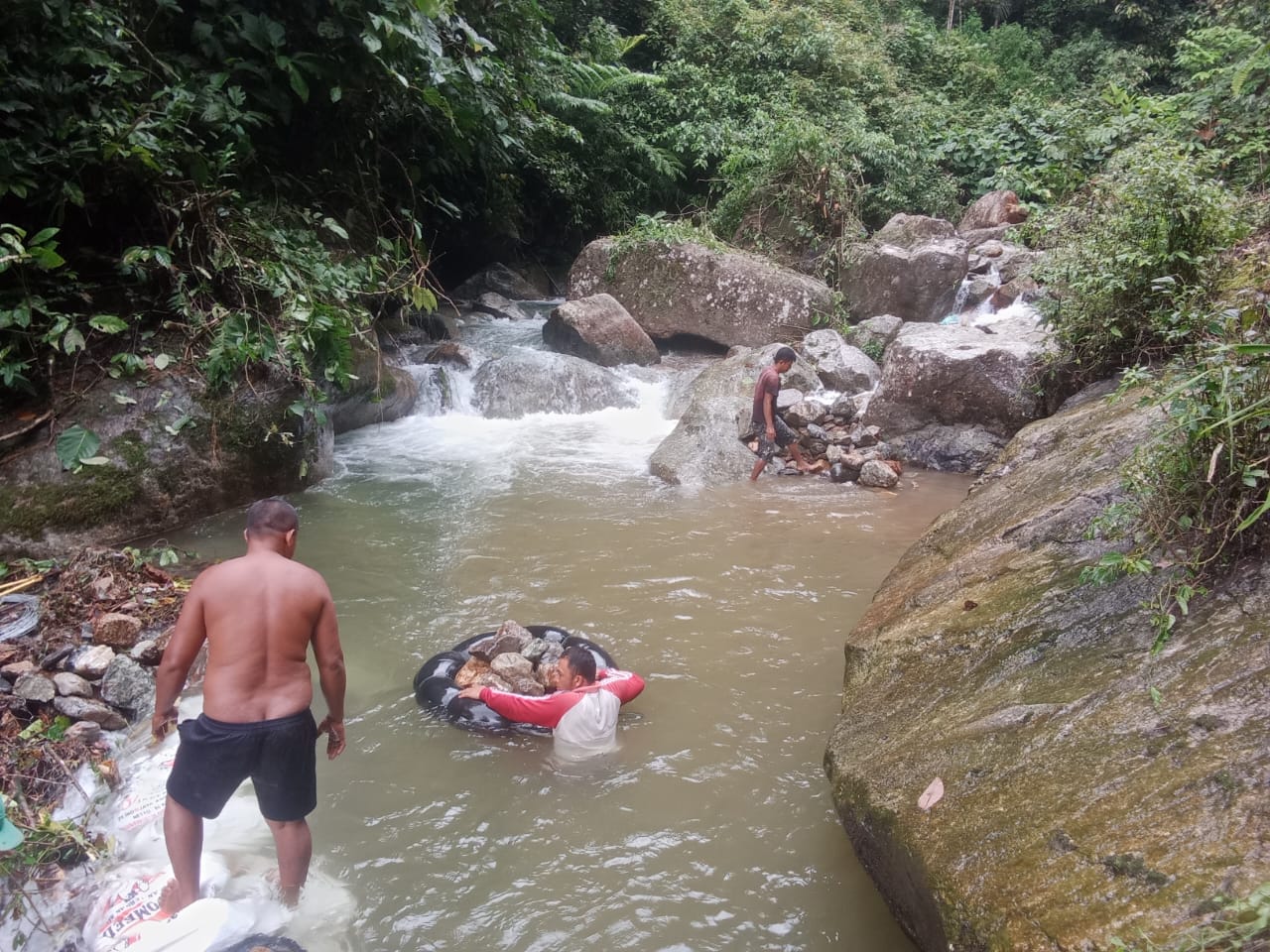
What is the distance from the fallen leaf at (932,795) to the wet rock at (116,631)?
415 centimetres

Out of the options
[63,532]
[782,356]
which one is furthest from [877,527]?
[63,532]

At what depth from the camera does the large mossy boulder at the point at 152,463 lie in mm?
5402

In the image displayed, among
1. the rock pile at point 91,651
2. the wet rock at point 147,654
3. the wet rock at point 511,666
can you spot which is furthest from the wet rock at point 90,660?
the wet rock at point 511,666

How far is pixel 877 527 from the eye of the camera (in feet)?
22.0

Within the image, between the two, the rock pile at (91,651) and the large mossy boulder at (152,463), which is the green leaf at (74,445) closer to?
the large mossy boulder at (152,463)

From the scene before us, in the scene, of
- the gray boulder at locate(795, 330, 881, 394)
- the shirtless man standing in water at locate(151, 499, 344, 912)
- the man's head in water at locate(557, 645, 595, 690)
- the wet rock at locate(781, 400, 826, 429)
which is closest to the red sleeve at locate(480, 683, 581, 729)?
the man's head in water at locate(557, 645, 595, 690)

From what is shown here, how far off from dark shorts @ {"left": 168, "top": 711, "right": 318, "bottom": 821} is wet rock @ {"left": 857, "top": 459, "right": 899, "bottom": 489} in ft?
20.6

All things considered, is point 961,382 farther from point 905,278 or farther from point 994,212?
point 994,212

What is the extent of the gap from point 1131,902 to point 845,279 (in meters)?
11.7

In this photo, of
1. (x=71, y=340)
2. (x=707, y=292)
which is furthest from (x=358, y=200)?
(x=707, y=292)

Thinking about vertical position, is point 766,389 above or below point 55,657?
above

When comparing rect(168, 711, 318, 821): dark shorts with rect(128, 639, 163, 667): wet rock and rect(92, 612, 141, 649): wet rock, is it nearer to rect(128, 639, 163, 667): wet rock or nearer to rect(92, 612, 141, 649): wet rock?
rect(128, 639, 163, 667): wet rock

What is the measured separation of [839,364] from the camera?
1018cm

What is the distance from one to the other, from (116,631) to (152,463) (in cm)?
213
